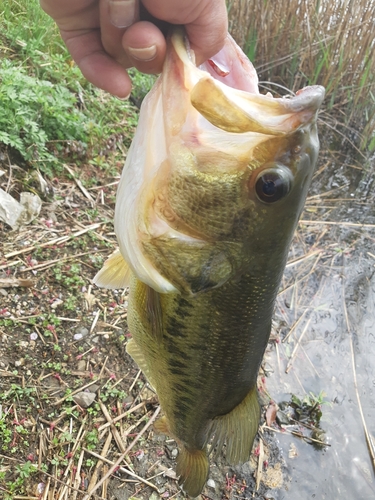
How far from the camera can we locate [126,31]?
4.58ft

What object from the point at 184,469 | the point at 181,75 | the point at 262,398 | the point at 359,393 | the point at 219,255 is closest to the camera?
the point at 181,75

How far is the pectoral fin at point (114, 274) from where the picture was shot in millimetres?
1691

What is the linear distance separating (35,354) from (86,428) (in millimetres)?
524

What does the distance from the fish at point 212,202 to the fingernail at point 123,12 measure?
0.14 metres

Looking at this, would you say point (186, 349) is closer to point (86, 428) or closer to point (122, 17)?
point (122, 17)

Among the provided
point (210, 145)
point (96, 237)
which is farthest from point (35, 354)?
point (210, 145)

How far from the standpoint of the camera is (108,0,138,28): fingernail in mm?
1333

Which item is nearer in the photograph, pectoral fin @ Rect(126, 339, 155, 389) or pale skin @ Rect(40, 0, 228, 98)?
pale skin @ Rect(40, 0, 228, 98)

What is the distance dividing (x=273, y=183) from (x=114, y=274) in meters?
0.73

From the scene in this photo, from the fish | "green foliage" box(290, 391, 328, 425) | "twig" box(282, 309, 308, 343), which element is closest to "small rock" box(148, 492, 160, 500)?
"green foliage" box(290, 391, 328, 425)

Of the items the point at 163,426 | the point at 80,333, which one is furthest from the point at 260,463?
the point at 80,333

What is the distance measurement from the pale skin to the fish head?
52mm

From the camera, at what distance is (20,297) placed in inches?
113

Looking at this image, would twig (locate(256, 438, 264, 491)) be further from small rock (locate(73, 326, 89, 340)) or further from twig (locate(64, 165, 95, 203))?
twig (locate(64, 165, 95, 203))
